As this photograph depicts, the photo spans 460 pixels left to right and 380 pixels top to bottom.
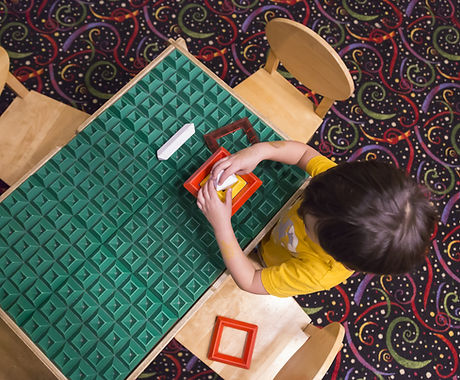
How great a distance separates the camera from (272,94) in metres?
1.47

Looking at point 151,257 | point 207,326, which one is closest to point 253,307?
point 207,326

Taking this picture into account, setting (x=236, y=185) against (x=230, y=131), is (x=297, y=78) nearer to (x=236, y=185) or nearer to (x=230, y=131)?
(x=230, y=131)

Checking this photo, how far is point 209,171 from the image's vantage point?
42.7 inches

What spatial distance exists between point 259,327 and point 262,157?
565 mm

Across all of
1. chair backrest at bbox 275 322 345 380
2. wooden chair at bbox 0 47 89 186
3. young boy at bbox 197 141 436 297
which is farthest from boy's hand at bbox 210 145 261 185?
wooden chair at bbox 0 47 89 186

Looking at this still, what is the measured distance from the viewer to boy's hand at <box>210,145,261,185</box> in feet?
3.40

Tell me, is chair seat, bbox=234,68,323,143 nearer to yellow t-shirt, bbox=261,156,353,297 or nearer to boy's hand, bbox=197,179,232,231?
yellow t-shirt, bbox=261,156,353,297

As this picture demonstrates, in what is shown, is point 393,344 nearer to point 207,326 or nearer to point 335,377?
point 335,377

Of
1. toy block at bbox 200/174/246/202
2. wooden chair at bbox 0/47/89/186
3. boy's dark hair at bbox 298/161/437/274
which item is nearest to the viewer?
boy's dark hair at bbox 298/161/437/274

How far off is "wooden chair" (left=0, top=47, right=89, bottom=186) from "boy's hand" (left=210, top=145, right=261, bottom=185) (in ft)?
1.88

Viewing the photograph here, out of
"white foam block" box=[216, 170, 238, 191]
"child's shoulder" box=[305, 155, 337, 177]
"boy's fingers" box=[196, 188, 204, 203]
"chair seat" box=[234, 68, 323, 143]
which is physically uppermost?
"chair seat" box=[234, 68, 323, 143]

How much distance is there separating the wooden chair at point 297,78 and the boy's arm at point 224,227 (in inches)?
12.6

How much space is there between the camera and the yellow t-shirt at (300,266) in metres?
1.04

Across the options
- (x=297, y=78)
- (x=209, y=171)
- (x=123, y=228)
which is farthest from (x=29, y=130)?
(x=297, y=78)
